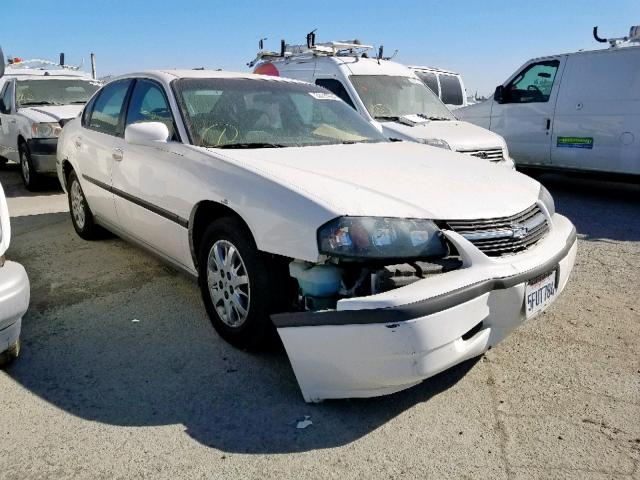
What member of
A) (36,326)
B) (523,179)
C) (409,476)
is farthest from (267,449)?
(523,179)

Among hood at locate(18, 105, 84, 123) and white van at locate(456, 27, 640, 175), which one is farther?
hood at locate(18, 105, 84, 123)

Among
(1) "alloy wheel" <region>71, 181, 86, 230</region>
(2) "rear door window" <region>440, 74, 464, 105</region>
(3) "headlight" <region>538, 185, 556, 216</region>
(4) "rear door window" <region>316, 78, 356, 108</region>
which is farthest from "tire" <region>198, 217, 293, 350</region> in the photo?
(2) "rear door window" <region>440, 74, 464, 105</region>

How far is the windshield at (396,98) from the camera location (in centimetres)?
703

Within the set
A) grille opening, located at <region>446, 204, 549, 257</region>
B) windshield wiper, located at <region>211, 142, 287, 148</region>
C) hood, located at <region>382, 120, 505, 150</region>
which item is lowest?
grille opening, located at <region>446, 204, 549, 257</region>

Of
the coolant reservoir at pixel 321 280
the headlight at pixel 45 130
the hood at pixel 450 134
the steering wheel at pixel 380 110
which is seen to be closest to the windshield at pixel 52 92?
the headlight at pixel 45 130

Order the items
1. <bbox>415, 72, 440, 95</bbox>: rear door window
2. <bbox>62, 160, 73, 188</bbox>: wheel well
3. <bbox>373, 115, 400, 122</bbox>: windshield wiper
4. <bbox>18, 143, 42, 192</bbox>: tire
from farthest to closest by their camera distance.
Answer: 1. <bbox>415, 72, 440, 95</bbox>: rear door window
2. <bbox>18, 143, 42, 192</bbox>: tire
3. <bbox>373, 115, 400, 122</bbox>: windshield wiper
4. <bbox>62, 160, 73, 188</bbox>: wheel well

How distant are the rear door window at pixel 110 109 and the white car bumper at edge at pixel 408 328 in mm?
2600

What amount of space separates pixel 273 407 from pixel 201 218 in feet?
3.89

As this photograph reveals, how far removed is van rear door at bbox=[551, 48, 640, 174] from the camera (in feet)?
23.2

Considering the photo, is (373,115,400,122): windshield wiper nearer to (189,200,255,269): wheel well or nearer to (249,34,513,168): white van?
(249,34,513,168): white van

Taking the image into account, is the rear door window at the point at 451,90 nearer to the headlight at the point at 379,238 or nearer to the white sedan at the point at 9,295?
the headlight at the point at 379,238

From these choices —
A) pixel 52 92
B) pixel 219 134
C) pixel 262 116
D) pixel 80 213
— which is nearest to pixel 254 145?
pixel 219 134

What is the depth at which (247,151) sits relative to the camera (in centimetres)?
318

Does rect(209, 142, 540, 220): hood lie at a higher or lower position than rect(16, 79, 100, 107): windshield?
lower
